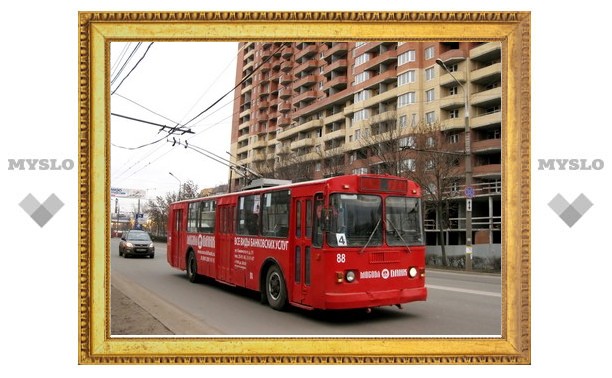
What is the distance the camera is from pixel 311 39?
5684mm

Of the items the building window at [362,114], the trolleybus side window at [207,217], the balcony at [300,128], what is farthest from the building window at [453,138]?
the trolleybus side window at [207,217]

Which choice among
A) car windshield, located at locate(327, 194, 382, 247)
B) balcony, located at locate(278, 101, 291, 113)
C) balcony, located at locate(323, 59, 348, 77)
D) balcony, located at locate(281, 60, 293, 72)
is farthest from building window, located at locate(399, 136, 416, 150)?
balcony, located at locate(281, 60, 293, 72)

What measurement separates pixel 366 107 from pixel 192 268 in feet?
24.0

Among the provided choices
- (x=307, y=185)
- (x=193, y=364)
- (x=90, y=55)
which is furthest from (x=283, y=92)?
(x=193, y=364)

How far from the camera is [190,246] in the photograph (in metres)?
14.8

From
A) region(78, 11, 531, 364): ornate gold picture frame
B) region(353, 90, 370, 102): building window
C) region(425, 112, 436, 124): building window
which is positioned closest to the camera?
region(78, 11, 531, 364): ornate gold picture frame

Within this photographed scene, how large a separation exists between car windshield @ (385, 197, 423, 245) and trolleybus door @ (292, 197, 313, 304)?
4.42 feet

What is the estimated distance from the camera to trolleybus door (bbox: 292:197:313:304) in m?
8.53

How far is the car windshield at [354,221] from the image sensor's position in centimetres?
802

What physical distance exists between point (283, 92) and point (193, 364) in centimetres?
610

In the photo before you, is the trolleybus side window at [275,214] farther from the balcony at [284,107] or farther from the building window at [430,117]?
the building window at [430,117]

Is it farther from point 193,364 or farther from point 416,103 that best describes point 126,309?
point 416,103

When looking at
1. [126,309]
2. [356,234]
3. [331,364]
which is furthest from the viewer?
[356,234]
